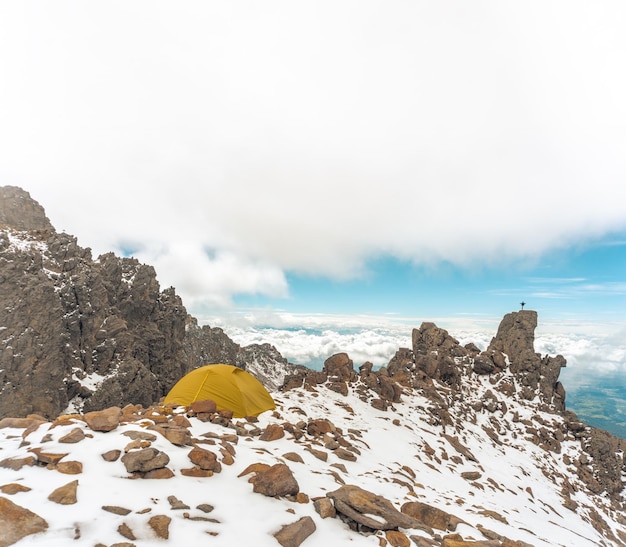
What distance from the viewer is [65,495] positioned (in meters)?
6.94

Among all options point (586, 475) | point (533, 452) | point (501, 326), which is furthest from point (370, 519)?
point (501, 326)

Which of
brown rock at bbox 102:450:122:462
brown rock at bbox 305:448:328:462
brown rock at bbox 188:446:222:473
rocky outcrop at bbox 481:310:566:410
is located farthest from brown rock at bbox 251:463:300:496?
rocky outcrop at bbox 481:310:566:410

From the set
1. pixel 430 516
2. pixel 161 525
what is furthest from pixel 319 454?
pixel 161 525

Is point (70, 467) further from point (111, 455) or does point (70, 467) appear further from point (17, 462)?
point (17, 462)

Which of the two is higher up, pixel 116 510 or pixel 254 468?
pixel 116 510

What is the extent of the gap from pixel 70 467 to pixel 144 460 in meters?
1.70

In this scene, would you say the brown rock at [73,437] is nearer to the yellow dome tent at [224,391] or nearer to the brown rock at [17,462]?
the brown rock at [17,462]

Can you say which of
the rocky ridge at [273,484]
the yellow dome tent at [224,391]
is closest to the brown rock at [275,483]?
the rocky ridge at [273,484]

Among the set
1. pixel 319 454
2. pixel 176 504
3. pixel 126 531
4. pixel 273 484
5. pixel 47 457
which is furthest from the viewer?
pixel 319 454

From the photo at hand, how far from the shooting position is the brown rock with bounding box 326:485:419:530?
8781 millimetres

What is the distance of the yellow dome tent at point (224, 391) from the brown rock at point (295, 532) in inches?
447

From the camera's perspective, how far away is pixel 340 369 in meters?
36.7

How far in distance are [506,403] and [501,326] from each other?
72.8 ft

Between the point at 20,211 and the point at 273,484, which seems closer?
the point at 273,484
